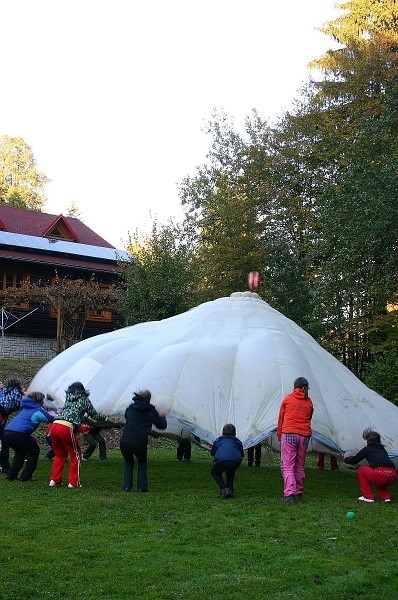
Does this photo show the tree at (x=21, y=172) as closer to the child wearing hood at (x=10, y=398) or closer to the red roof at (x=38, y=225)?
the red roof at (x=38, y=225)

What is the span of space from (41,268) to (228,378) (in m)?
25.1

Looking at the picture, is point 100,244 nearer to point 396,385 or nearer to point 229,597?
point 396,385

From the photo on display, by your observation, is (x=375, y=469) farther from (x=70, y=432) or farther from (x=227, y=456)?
(x=70, y=432)

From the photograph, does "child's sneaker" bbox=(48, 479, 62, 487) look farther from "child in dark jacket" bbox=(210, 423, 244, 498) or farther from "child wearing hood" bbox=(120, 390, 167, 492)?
"child in dark jacket" bbox=(210, 423, 244, 498)

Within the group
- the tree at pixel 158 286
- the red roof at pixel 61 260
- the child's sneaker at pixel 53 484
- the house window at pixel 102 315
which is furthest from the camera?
the house window at pixel 102 315

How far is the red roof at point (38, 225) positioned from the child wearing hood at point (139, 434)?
93.9 ft

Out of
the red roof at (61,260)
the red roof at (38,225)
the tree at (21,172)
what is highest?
the tree at (21,172)

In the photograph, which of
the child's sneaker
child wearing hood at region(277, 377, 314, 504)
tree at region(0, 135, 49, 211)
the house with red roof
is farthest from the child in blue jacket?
tree at region(0, 135, 49, 211)

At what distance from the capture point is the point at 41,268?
124ft

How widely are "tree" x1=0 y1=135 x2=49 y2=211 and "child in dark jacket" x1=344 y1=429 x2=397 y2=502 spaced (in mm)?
46588

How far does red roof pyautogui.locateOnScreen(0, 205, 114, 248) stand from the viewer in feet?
132

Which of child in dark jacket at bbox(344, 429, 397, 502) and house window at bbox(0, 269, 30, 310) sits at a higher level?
house window at bbox(0, 269, 30, 310)

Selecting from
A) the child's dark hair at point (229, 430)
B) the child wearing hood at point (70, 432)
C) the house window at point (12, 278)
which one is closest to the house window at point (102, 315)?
the house window at point (12, 278)

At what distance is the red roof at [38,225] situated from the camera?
132ft
